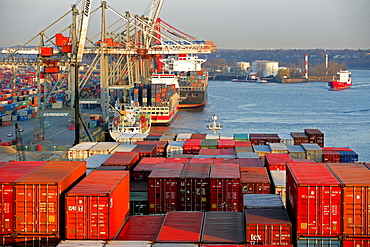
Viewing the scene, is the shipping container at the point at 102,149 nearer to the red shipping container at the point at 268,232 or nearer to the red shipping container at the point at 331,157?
the red shipping container at the point at 331,157

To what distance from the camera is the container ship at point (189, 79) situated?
214 feet

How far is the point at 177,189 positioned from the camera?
14055 mm

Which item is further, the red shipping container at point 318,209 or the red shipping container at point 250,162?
the red shipping container at point 250,162

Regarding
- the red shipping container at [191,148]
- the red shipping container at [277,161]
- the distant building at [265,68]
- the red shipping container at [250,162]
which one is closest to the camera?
the red shipping container at [277,161]

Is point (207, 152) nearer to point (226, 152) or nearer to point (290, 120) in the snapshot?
point (226, 152)

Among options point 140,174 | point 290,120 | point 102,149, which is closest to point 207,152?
point 102,149

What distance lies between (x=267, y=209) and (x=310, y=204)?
0.98 meters

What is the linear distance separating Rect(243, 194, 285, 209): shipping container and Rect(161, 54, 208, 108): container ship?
173 feet

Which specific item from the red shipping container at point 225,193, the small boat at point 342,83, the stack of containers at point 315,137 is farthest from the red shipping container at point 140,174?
the small boat at point 342,83

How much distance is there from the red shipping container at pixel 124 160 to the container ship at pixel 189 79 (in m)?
45.9

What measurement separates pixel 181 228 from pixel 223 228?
76 cm

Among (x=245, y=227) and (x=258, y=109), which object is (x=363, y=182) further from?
(x=258, y=109)

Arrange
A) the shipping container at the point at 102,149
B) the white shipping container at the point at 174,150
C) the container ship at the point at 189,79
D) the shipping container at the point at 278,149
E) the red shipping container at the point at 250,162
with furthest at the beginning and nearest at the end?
the container ship at the point at 189,79 → the white shipping container at the point at 174,150 → the shipping container at the point at 278,149 → the shipping container at the point at 102,149 → the red shipping container at the point at 250,162

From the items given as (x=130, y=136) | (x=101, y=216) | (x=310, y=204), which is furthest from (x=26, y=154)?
(x=310, y=204)
